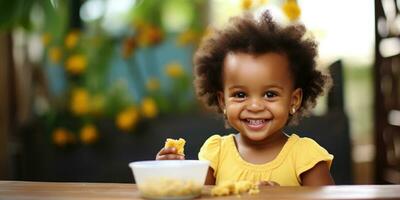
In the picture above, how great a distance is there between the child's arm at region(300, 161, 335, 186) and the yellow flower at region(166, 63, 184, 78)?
5.74 feet

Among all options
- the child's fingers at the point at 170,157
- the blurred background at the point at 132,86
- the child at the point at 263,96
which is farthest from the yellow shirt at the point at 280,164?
the blurred background at the point at 132,86

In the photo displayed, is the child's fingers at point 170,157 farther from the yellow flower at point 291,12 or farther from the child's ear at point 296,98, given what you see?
the yellow flower at point 291,12

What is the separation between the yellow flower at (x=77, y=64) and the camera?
3105mm

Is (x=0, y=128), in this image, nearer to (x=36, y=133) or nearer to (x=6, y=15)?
(x=36, y=133)

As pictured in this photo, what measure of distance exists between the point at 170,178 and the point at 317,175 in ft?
1.54

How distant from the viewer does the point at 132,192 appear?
1.26m

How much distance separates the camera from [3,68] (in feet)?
10.5

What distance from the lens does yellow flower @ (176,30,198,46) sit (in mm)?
3302

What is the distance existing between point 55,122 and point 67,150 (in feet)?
0.56

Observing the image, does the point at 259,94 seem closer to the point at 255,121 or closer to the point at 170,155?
the point at 255,121

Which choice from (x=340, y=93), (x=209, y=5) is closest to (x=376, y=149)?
(x=340, y=93)

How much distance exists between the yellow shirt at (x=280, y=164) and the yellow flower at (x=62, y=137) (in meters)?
1.53

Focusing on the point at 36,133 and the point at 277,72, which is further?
the point at 36,133

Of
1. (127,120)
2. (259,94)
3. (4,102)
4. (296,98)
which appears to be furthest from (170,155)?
(4,102)
